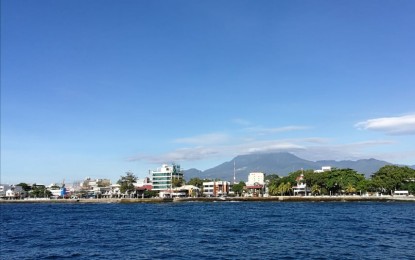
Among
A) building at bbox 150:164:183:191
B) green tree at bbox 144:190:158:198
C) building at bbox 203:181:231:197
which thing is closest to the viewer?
green tree at bbox 144:190:158:198

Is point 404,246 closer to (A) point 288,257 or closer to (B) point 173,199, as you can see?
(A) point 288,257

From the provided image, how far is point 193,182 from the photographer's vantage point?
185 meters

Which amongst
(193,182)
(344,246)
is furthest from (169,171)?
(344,246)

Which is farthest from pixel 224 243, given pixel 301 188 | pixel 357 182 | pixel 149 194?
pixel 149 194

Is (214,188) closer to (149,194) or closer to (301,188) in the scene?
(149,194)

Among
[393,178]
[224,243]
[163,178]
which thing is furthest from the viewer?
[163,178]

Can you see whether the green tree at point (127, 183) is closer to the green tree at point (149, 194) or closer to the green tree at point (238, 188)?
the green tree at point (149, 194)

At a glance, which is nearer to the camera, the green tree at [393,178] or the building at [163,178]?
the green tree at [393,178]

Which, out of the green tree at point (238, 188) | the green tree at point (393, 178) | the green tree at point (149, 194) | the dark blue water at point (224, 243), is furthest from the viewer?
the green tree at point (149, 194)

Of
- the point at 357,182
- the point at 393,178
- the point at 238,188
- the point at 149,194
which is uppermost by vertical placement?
the point at 393,178

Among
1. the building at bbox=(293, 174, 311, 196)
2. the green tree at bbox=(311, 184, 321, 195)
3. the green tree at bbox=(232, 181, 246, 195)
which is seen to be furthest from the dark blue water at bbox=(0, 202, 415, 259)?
the green tree at bbox=(232, 181, 246, 195)

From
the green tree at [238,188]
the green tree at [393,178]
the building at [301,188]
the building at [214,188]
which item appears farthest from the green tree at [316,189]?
the building at [214,188]

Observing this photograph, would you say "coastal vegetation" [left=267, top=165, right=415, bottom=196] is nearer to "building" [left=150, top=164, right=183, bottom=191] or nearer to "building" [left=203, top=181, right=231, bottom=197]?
"building" [left=203, top=181, right=231, bottom=197]

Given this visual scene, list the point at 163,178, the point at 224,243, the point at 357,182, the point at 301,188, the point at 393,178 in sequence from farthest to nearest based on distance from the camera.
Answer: the point at 163,178 < the point at 301,188 < the point at 357,182 < the point at 393,178 < the point at 224,243
